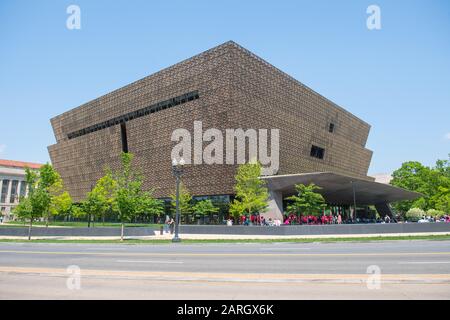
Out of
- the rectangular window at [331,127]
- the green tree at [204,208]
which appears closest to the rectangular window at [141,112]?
the green tree at [204,208]

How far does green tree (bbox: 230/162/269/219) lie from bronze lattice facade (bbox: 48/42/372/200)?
333cm

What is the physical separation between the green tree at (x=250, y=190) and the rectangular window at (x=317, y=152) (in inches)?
947

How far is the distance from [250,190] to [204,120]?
1334 cm

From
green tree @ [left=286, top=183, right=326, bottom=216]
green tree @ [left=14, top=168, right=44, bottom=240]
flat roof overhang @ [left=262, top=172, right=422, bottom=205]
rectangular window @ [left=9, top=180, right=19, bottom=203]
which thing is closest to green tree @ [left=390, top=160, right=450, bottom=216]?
flat roof overhang @ [left=262, top=172, right=422, bottom=205]

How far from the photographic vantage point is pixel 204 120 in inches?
1902

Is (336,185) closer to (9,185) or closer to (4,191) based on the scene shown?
(9,185)

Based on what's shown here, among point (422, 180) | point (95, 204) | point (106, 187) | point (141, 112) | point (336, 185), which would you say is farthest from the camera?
point (422, 180)

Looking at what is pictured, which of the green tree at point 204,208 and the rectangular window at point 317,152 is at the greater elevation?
the rectangular window at point 317,152

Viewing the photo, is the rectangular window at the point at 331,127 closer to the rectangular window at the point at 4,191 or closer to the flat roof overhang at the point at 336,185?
the flat roof overhang at the point at 336,185

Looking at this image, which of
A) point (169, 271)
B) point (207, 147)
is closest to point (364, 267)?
point (169, 271)

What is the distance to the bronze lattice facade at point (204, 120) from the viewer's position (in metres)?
47.1

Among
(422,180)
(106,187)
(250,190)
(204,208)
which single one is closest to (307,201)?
(250,190)
